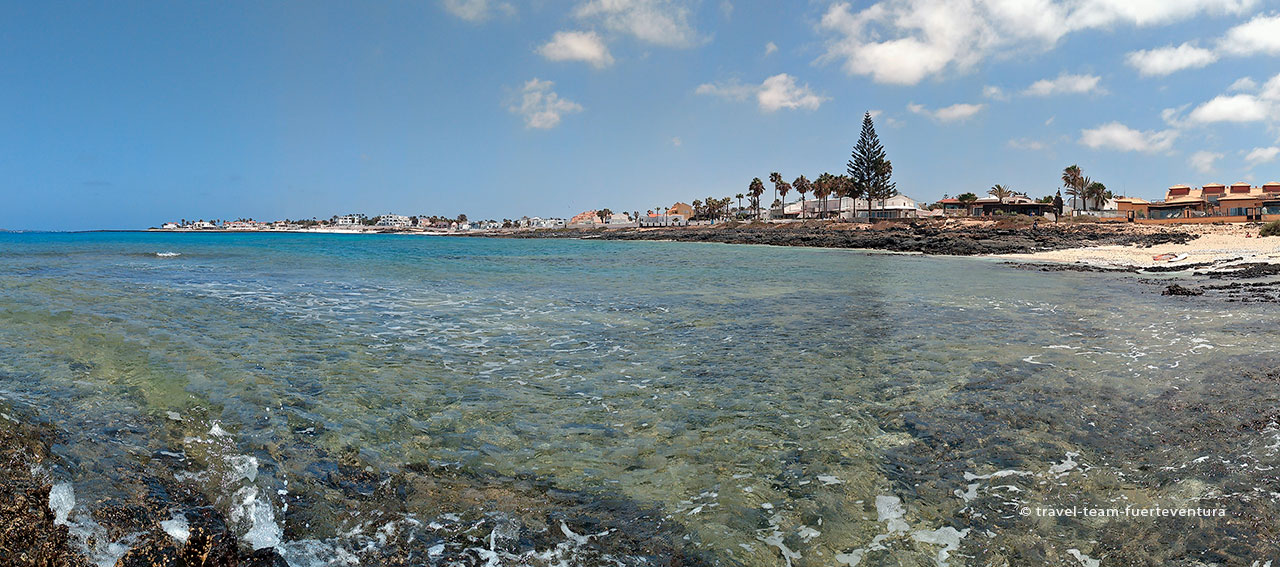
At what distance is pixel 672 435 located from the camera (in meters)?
6.03

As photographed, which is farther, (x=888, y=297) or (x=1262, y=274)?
(x=1262, y=274)

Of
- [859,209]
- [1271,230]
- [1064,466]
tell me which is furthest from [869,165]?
[1064,466]

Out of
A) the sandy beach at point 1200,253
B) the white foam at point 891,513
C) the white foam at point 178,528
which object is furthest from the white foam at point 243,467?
the sandy beach at point 1200,253

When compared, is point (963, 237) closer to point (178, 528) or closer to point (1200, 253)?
point (1200, 253)

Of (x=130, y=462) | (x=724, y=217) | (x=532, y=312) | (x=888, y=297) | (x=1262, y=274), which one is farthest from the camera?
(x=724, y=217)

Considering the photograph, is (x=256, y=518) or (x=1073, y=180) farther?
(x=1073, y=180)

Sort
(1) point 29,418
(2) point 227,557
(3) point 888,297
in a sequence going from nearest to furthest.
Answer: (2) point 227,557
(1) point 29,418
(3) point 888,297

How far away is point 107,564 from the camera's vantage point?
3307 mm

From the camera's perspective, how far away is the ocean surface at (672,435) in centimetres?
400

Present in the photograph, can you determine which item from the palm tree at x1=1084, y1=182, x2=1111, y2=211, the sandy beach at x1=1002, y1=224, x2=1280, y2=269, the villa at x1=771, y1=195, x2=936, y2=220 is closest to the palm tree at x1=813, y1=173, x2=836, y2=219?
the villa at x1=771, y1=195, x2=936, y2=220

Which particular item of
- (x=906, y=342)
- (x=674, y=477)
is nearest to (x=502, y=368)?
(x=674, y=477)

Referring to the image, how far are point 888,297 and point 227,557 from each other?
1811cm

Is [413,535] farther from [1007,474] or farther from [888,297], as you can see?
[888,297]

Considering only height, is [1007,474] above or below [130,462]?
below
